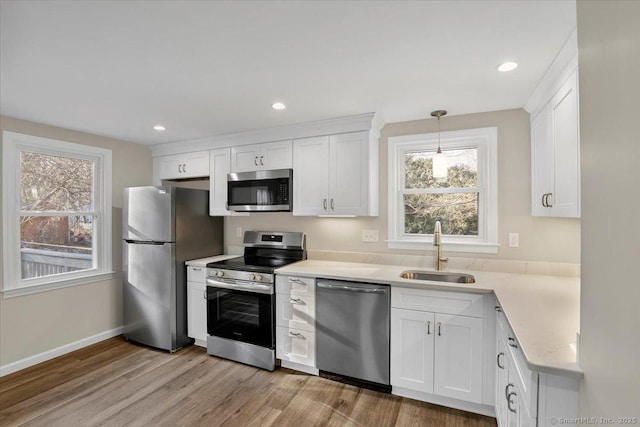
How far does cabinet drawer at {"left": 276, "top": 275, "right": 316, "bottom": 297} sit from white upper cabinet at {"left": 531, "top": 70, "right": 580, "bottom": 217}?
1819mm

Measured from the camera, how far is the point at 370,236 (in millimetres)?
3096

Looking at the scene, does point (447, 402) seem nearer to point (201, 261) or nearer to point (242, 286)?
point (242, 286)

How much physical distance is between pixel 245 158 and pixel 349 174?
47.6 inches

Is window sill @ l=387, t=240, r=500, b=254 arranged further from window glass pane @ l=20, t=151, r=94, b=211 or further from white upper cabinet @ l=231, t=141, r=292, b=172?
window glass pane @ l=20, t=151, r=94, b=211

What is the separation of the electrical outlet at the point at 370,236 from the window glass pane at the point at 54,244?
9.92ft

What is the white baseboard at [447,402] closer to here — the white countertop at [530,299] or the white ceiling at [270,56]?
the white countertop at [530,299]

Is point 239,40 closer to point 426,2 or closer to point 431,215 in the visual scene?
Answer: point 426,2

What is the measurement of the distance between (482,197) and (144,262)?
136 inches

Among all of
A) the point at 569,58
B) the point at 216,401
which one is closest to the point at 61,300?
the point at 216,401

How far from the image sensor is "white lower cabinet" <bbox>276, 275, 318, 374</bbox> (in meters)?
2.66

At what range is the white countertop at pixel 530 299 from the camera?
112 cm

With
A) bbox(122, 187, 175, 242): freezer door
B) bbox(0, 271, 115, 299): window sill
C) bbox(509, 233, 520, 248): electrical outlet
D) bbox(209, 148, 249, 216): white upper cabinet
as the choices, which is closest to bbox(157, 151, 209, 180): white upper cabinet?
bbox(209, 148, 249, 216): white upper cabinet

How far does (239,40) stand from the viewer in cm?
157

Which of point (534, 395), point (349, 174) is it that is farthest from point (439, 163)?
point (534, 395)
